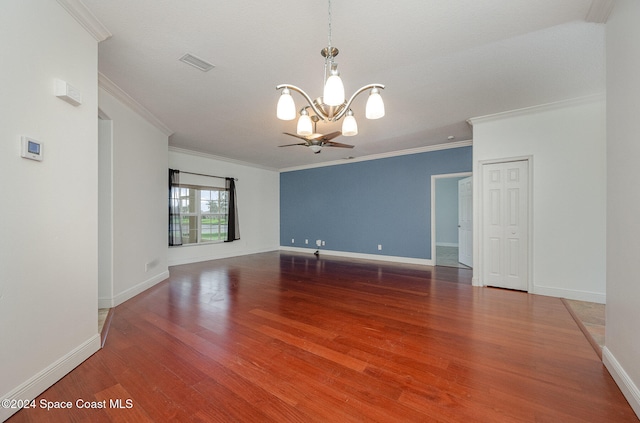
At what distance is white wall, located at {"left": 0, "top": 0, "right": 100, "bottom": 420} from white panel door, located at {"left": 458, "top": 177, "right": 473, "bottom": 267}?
6.27m

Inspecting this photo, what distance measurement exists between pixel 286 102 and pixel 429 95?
222 cm

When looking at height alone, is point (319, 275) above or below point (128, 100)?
below

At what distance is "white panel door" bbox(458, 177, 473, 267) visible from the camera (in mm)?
5578

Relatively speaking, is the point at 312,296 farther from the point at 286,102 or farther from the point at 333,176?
the point at 333,176

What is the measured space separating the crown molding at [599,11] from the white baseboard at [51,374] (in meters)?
4.62

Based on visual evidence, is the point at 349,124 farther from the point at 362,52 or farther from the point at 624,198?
the point at 624,198

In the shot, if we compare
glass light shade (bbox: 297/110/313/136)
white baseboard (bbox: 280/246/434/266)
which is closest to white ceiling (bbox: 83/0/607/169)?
glass light shade (bbox: 297/110/313/136)

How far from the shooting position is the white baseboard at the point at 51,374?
1.50 metres

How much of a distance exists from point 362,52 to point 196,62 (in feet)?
5.43

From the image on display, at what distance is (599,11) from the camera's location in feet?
6.19

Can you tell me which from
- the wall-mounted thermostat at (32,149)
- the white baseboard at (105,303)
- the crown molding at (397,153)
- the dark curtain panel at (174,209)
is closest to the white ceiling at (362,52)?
the wall-mounted thermostat at (32,149)

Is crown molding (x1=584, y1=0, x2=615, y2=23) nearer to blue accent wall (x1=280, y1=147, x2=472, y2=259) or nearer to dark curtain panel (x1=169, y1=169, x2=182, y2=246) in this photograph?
blue accent wall (x1=280, y1=147, x2=472, y2=259)

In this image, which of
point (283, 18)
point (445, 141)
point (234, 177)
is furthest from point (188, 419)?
point (234, 177)

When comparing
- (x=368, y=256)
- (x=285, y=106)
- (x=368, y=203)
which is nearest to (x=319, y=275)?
(x=368, y=256)
